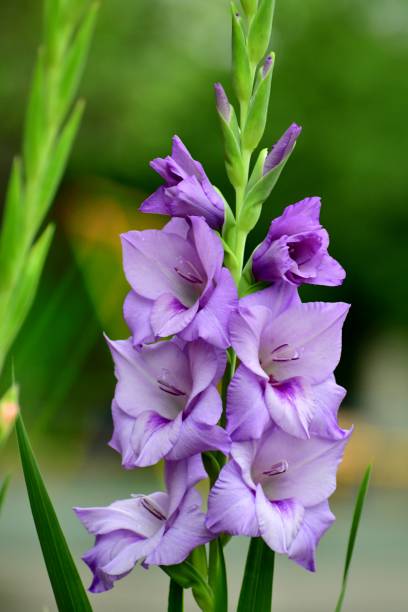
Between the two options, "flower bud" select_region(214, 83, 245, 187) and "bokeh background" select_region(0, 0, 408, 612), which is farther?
"bokeh background" select_region(0, 0, 408, 612)

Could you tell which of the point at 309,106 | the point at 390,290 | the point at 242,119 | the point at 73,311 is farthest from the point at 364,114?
the point at 242,119

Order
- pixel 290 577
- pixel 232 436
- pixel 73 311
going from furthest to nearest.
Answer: pixel 290 577, pixel 73 311, pixel 232 436

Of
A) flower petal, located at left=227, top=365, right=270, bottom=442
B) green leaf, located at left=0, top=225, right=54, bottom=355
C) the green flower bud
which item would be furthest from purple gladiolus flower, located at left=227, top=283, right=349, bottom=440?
green leaf, located at left=0, top=225, right=54, bottom=355

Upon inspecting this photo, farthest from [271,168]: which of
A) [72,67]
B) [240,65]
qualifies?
[72,67]

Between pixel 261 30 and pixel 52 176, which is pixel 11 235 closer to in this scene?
pixel 52 176

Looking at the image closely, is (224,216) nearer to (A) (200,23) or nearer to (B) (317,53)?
(A) (200,23)

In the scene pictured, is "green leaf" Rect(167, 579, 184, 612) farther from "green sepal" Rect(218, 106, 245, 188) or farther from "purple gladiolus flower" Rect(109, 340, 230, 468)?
"green sepal" Rect(218, 106, 245, 188)

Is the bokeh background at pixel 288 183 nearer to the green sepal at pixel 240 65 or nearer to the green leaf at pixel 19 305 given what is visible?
the green sepal at pixel 240 65
